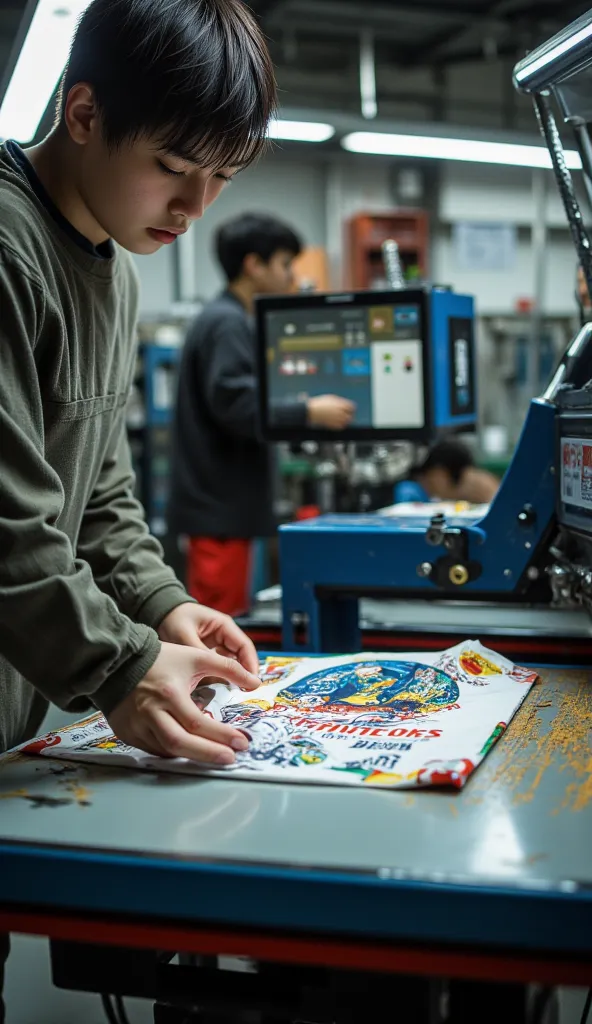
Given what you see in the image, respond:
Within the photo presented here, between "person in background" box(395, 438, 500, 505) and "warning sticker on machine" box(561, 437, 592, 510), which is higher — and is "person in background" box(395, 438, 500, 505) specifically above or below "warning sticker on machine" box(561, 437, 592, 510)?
below

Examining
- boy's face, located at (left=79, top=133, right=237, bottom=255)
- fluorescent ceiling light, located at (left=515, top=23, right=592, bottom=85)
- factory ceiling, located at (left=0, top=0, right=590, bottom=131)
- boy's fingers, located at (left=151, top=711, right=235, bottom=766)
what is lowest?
boy's fingers, located at (left=151, top=711, right=235, bottom=766)

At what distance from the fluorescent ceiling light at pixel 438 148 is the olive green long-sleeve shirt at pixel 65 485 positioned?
3200 mm

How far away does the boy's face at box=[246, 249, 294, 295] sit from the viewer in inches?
124

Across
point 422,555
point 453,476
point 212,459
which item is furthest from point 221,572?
point 422,555

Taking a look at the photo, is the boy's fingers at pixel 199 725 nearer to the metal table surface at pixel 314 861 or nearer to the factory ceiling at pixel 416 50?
the metal table surface at pixel 314 861

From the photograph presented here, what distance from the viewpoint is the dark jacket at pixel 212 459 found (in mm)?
3047

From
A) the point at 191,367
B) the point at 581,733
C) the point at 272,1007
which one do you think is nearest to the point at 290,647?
the point at 581,733

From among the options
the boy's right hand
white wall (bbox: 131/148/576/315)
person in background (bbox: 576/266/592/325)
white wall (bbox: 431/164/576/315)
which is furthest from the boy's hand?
white wall (bbox: 431/164/576/315)

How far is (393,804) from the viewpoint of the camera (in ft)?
2.61

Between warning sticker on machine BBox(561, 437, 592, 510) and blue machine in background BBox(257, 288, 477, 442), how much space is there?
55 centimetres

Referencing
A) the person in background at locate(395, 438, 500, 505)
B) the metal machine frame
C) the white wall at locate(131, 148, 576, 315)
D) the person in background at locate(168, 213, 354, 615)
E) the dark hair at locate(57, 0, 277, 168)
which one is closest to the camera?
the dark hair at locate(57, 0, 277, 168)

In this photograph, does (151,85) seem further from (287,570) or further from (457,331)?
(457,331)

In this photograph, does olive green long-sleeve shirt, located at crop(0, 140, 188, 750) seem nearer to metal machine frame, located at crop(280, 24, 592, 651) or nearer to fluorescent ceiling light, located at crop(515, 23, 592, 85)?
metal machine frame, located at crop(280, 24, 592, 651)

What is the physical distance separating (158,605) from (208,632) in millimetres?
63
